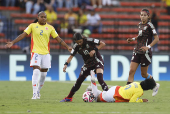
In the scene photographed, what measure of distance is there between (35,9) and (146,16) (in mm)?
11216

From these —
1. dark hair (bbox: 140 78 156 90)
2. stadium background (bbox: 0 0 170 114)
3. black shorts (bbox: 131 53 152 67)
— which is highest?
black shorts (bbox: 131 53 152 67)

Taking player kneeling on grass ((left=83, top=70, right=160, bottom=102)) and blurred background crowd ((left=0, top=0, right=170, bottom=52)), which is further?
blurred background crowd ((left=0, top=0, right=170, bottom=52))

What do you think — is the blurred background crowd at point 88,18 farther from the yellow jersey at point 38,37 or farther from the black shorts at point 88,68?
the black shorts at point 88,68

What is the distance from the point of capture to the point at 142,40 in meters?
10.9

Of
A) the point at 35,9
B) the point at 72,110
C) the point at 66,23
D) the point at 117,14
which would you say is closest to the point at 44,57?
the point at 72,110

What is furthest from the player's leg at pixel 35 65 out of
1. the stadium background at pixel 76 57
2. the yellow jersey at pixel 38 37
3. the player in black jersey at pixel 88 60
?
the stadium background at pixel 76 57

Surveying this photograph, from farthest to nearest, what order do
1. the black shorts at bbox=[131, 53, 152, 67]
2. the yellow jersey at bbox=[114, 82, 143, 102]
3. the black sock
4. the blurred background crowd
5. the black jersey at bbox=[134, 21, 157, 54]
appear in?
1. the blurred background crowd
2. the black shorts at bbox=[131, 53, 152, 67]
3. the black jersey at bbox=[134, 21, 157, 54]
4. the black sock
5. the yellow jersey at bbox=[114, 82, 143, 102]

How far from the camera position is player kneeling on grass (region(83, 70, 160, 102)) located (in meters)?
9.16

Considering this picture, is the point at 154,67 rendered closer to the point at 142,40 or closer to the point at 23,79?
the point at 23,79

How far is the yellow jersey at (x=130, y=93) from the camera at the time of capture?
359 inches

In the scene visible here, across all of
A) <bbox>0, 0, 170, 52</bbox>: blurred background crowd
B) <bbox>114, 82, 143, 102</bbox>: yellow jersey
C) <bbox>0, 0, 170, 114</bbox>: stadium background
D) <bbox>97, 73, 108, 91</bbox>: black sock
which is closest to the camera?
<bbox>114, 82, 143, 102</bbox>: yellow jersey

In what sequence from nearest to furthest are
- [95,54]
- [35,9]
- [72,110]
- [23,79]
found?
[72,110], [95,54], [23,79], [35,9]

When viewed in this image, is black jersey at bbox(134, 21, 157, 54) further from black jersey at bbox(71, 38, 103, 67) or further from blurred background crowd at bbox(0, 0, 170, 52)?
blurred background crowd at bbox(0, 0, 170, 52)

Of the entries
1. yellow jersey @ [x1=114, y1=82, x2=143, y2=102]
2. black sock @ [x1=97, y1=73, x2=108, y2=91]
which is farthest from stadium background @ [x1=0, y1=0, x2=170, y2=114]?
yellow jersey @ [x1=114, y1=82, x2=143, y2=102]
